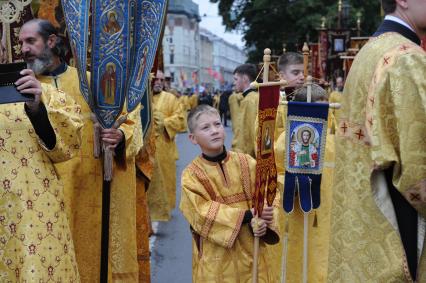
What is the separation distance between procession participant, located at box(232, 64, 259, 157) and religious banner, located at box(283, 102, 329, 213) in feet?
9.49

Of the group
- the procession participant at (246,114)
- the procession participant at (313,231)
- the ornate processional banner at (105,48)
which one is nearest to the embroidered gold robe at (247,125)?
the procession participant at (246,114)

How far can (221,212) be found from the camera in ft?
15.0

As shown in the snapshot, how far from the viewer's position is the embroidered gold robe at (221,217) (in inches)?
181

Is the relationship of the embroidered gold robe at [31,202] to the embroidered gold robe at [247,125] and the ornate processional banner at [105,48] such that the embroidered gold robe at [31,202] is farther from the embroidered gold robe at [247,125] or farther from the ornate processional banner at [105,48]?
the embroidered gold robe at [247,125]

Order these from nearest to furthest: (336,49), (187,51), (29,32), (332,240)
A: (332,240)
(29,32)
(336,49)
(187,51)

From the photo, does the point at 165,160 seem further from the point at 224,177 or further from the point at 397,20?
the point at 397,20

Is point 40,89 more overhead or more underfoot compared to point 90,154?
more overhead

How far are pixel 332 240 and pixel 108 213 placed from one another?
2016 mm

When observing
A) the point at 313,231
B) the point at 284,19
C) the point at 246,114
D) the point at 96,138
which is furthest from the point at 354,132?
the point at 284,19

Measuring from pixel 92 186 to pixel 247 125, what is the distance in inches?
133

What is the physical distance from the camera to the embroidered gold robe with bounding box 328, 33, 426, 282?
2.68 metres

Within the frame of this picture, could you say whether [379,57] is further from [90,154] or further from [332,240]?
[90,154]

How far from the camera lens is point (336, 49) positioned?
14859 millimetres

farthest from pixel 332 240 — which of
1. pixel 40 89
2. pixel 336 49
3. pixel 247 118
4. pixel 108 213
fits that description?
pixel 336 49
